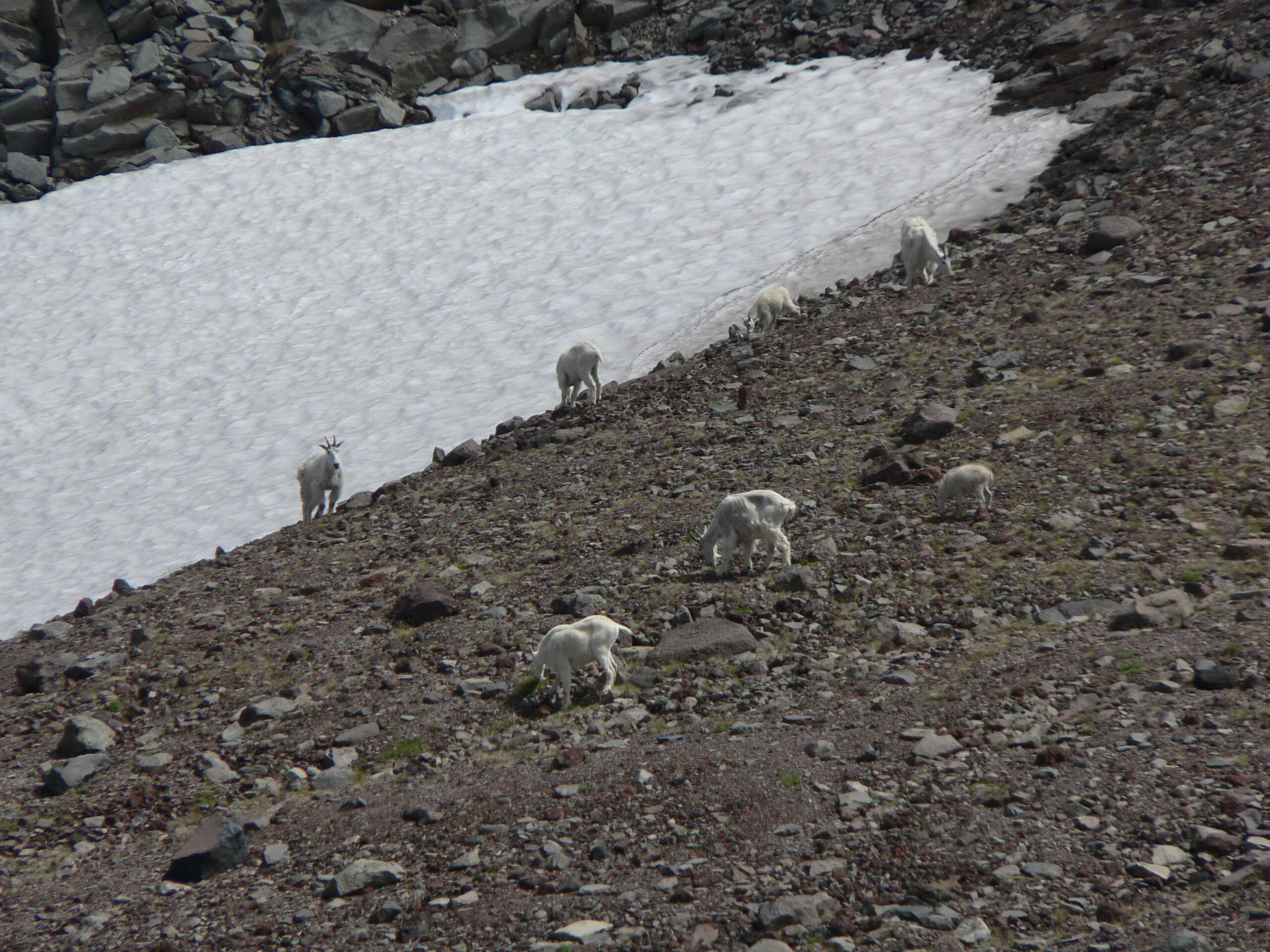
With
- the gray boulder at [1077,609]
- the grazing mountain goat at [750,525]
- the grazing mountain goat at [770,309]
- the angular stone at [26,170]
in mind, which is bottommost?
the gray boulder at [1077,609]

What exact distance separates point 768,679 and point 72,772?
5.92m

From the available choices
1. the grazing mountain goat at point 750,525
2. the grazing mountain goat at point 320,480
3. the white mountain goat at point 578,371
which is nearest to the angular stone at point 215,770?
the grazing mountain goat at point 750,525

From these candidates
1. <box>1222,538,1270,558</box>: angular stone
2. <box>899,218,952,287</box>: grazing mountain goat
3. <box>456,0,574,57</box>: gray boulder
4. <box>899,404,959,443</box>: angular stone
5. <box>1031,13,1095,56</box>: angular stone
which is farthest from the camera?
<box>456,0,574,57</box>: gray boulder

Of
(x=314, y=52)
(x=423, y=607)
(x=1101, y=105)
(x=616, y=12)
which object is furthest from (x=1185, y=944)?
(x=314, y=52)

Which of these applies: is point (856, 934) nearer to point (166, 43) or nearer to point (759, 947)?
point (759, 947)

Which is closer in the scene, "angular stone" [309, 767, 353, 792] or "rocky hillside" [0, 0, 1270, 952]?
"rocky hillside" [0, 0, 1270, 952]

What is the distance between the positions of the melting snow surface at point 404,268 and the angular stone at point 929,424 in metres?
7.44

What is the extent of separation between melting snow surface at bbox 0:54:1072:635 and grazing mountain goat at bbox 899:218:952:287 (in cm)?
261

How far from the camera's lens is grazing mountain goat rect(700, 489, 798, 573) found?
10945 millimetres

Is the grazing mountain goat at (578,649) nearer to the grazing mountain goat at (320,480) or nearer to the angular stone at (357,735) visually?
the angular stone at (357,735)

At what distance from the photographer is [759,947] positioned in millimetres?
5945

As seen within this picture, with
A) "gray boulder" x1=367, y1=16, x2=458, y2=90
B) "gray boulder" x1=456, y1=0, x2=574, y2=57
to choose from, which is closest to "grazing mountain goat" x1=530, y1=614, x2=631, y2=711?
"gray boulder" x1=367, y1=16, x2=458, y2=90

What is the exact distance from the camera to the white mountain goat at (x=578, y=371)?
17391 mm

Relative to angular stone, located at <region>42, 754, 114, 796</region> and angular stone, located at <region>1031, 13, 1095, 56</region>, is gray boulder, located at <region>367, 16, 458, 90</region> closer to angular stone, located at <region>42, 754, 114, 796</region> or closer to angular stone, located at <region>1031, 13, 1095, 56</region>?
angular stone, located at <region>1031, 13, 1095, 56</region>
